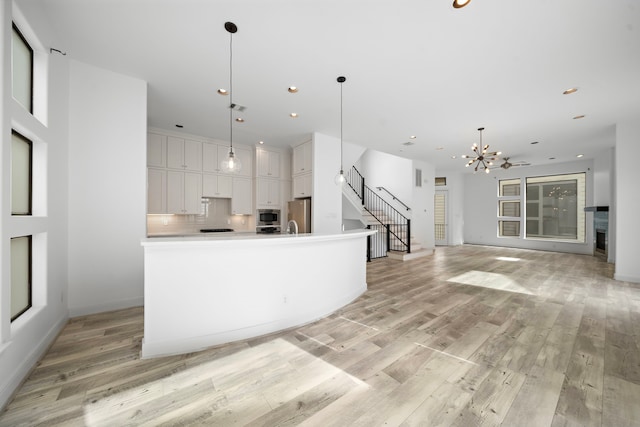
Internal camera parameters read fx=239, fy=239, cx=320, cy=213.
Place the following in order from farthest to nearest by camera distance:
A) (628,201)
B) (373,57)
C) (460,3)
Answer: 1. (628,201)
2. (373,57)
3. (460,3)

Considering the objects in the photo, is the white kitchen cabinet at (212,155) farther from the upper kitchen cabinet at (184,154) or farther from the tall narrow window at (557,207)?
the tall narrow window at (557,207)

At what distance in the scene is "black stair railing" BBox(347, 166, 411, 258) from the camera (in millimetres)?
7922

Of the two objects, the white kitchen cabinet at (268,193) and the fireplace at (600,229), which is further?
the fireplace at (600,229)

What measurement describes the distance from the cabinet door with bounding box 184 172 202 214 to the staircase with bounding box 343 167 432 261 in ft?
12.9

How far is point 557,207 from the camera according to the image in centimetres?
941

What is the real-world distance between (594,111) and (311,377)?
21.8ft

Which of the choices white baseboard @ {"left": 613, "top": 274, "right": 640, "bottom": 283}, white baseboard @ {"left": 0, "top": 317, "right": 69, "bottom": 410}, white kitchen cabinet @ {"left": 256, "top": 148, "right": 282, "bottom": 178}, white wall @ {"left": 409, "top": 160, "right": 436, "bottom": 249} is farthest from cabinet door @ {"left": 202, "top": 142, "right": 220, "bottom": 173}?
white baseboard @ {"left": 613, "top": 274, "right": 640, "bottom": 283}

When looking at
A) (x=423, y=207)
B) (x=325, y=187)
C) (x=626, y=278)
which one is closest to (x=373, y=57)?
(x=325, y=187)

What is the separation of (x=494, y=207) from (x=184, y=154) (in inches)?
475

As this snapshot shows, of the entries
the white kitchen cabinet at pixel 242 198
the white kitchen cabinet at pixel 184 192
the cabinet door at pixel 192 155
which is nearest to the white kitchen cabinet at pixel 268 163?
the white kitchen cabinet at pixel 242 198

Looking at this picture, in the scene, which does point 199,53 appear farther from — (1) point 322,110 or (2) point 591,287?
(2) point 591,287

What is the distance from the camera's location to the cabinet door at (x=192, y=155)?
18.8 ft

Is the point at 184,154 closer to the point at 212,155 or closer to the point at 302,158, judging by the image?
the point at 212,155

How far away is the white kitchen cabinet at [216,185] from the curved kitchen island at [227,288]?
150 inches
